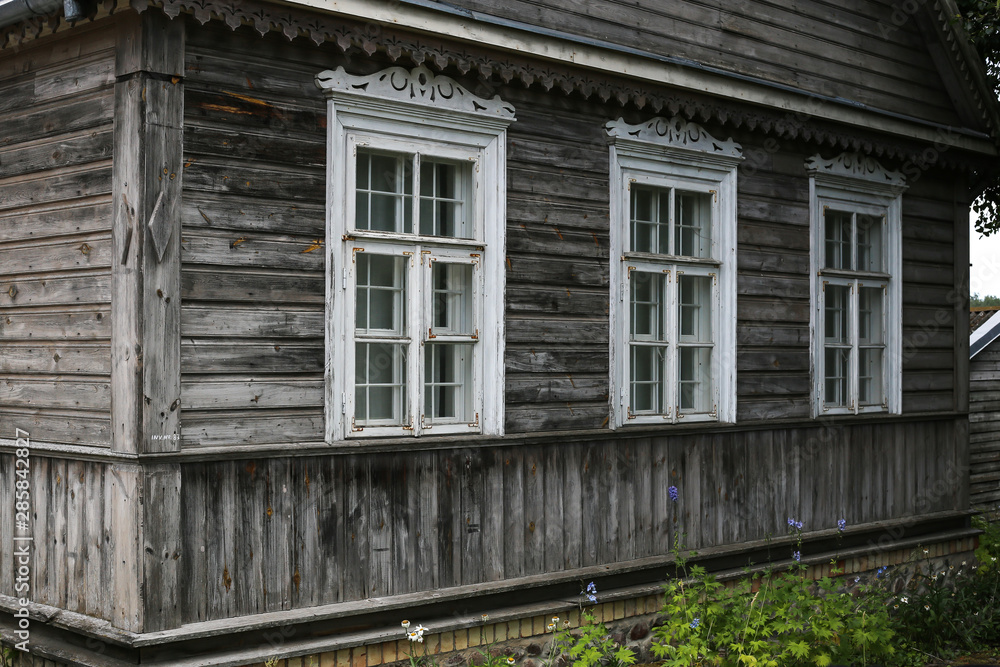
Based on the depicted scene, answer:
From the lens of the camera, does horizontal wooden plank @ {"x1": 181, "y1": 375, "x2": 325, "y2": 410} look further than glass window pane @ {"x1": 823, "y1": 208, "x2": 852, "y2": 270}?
No

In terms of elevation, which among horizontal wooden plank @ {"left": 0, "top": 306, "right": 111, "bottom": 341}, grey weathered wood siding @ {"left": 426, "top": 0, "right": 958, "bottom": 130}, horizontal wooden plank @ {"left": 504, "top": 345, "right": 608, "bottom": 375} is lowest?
horizontal wooden plank @ {"left": 504, "top": 345, "right": 608, "bottom": 375}

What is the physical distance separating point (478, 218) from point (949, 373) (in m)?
6.07

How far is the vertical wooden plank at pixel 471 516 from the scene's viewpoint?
6586 millimetres

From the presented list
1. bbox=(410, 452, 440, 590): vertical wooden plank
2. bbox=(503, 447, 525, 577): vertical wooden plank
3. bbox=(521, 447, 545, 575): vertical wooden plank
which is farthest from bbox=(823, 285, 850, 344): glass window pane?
bbox=(410, 452, 440, 590): vertical wooden plank

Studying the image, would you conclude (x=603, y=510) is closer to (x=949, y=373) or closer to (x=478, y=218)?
(x=478, y=218)

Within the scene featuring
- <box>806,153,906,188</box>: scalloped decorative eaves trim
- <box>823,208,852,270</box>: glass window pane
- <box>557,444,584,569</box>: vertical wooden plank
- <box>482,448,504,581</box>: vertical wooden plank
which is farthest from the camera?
<box>823,208,852,270</box>: glass window pane

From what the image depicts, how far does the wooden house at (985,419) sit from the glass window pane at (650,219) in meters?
5.45

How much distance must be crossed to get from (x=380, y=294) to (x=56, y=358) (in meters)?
1.84

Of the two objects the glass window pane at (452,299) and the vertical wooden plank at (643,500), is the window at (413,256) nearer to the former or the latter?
the glass window pane at (452,299)

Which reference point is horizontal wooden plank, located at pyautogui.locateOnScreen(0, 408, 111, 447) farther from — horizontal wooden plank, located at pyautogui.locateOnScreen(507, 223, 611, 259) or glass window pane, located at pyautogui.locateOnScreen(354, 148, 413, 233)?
horizontal wooden plank, located at pyautogui.locateOnScreen(507, 223, 611, 259)

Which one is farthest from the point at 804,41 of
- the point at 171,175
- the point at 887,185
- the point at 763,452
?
the point at 171,175

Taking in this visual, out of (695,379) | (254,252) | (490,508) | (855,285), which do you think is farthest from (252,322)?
(855,285)

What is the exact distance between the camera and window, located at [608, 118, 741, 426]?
7562 mm

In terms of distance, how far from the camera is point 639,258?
7.67 metres
